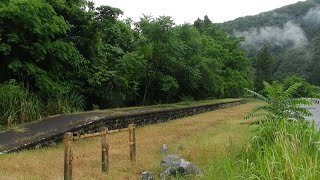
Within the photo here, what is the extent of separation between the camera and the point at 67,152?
6.22 meters

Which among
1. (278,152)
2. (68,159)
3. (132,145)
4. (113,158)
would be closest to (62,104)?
(113,158)

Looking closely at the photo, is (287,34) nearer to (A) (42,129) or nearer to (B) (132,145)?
(A) (42,129)

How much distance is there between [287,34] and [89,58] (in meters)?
96.6

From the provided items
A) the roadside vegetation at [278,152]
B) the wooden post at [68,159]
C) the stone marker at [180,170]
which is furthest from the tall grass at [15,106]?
the roadside vegetation at [278,152]

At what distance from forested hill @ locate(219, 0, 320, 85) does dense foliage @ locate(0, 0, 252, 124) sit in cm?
5380

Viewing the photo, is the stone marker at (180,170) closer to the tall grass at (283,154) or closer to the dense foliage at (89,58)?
the tall grass at (283,154)

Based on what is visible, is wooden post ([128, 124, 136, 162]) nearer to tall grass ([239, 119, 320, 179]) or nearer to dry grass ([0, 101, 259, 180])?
dry grass ([0, 101, 259, 180])

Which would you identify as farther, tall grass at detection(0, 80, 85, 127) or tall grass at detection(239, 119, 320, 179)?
tall grass at detection(0, 80, 85, 127)

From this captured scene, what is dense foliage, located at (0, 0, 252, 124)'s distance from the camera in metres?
13.7

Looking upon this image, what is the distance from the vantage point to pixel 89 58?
18422 mm

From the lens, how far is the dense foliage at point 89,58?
1373 cm

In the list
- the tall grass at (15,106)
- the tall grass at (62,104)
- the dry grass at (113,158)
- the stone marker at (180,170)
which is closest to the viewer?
the stone marker at (180,170)

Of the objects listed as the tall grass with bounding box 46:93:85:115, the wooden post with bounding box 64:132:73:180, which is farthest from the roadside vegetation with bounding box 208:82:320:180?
the tall grass with bounding box 46:93:85:115

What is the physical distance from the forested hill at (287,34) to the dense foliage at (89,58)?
53.8 meters
